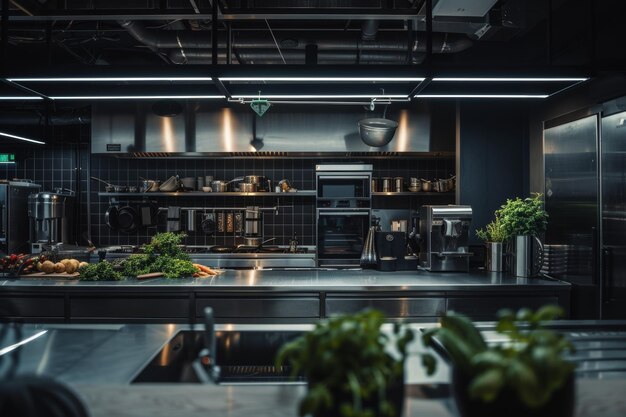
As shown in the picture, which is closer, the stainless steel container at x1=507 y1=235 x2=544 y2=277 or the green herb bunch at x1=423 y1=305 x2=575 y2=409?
the green herb bunch at x1=423 y1=305 x2=575 y2=409

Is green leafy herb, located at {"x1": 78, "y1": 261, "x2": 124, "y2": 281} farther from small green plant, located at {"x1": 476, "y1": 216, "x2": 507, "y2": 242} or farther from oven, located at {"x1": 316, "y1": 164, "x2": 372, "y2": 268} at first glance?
small green plant, located at {"x1": 476, "y1": 216, "x2": 507, "y2": 242}

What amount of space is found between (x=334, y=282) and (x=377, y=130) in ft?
5.82

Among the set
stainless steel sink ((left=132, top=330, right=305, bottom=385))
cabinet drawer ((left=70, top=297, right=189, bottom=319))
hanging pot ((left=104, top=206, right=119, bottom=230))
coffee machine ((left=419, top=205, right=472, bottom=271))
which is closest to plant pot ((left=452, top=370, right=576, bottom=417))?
stainless steel sink ((left=132, top=330, right=305, bottom=385))

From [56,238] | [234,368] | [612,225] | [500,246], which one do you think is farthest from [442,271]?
[56,238]

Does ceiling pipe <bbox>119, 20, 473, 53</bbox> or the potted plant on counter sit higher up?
ceiling pipe <bbox>119, 20, 473, 53</bbox>

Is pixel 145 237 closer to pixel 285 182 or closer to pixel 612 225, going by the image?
pixel 285 182

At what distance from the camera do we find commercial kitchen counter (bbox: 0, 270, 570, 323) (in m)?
3.56

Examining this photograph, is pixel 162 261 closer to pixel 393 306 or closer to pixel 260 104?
pixel 260 104

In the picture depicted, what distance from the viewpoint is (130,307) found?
3.57 meters

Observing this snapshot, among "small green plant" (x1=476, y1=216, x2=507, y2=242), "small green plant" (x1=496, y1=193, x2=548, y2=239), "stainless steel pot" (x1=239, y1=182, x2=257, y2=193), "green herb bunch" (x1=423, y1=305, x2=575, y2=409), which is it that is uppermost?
"stainless steel pot" (x1=239, y1=182, x2=257, y2=193)

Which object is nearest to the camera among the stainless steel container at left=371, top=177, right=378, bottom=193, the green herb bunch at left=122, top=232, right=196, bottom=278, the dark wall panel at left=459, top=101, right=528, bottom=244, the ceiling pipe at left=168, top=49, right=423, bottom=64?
the green herb bunch at left=122, top=232, right=196, bottom=278

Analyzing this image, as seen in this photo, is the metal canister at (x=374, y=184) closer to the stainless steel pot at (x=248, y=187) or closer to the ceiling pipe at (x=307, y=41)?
the stainless steel pot at (x=248, y=187)

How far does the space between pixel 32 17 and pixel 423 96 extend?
2.77 meters

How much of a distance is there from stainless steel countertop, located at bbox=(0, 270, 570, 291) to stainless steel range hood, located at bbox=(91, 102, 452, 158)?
252 cm
